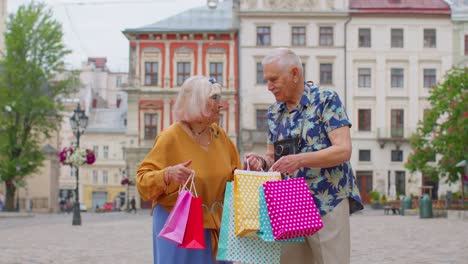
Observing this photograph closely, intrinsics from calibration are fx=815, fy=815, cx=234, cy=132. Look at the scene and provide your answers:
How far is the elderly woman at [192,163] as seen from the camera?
4734mm

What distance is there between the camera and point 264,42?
5453 centimetres

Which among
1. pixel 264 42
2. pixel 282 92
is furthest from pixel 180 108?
pixel 264 42

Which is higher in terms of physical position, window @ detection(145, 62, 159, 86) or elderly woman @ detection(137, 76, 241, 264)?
window @ detection(145, 62, 159, 86)

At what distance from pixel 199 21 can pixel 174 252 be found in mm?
52295

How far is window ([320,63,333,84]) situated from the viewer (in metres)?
54.7

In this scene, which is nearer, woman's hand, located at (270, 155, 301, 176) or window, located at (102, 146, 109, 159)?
woman's hand, located at (270, 155, 301, 176)

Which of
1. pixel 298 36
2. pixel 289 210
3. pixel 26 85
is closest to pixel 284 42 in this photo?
pixel 298 36

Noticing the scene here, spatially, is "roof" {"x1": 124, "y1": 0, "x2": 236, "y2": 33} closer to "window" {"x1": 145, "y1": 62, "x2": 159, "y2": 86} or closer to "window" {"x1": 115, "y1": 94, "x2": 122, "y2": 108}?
"window" {"x1": 145, "y1": 62, "x2": 159, "y2": 86}

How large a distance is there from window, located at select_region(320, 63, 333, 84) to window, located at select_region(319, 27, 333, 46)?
1.46 meters

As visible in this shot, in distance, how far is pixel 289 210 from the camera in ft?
14.1

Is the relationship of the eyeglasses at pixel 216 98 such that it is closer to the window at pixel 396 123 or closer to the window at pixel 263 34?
the window at pixel 263 34

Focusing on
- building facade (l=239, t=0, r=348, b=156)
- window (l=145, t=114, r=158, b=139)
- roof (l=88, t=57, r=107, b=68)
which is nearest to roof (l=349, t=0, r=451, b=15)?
building facade (l=239, t=0, r=348, b=156)

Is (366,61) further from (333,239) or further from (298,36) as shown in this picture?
(333,239)

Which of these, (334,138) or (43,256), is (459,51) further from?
(334,138)
